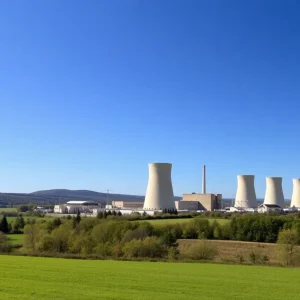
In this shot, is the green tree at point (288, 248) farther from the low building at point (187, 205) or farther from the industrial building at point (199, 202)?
the industrial building at point (199, 202)

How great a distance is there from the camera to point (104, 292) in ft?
21.4

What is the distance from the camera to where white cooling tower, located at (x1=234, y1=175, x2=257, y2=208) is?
158 ft

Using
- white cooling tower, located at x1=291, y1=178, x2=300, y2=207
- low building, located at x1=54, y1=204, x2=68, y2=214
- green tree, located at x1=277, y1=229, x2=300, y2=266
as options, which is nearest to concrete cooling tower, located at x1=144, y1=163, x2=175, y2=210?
green tree, located at x1=277, y1=229, x2=300, y2=266

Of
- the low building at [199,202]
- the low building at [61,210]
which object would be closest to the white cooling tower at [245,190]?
the low building at [199,202]

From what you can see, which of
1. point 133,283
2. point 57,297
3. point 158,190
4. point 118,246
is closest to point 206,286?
point 133,283

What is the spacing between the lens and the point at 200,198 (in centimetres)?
6219

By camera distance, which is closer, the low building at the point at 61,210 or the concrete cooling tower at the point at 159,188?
the concrete cooling tower at the point at 159,188

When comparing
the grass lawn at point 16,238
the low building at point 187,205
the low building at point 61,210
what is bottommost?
the grass lawn at point 16,238

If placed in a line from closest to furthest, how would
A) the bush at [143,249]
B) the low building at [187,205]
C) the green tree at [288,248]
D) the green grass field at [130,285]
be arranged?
the green grass field at [130,285], the bush at [143,249], the green tree at [288,248], the low building at [187,205]

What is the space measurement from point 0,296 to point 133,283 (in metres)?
2.40

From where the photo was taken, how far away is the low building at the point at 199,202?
6100cm

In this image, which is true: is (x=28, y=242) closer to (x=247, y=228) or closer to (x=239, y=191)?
(x=247, y=228)

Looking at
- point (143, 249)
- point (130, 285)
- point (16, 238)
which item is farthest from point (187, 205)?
point (130, 285)

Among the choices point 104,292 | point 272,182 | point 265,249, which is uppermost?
point 272,182
